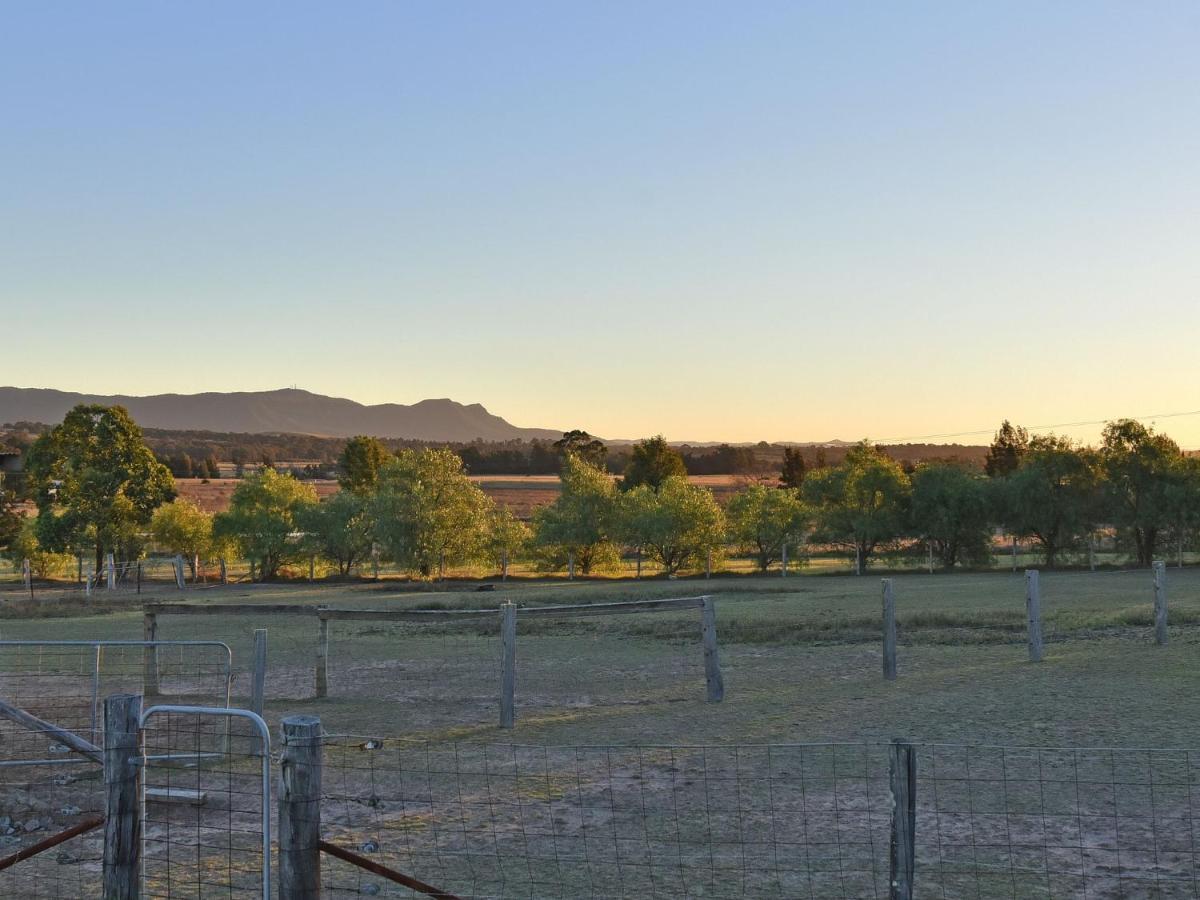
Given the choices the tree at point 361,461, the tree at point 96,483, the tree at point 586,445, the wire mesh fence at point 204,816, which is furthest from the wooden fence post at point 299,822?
the tree at point 586,445

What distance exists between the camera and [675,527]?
60125mm

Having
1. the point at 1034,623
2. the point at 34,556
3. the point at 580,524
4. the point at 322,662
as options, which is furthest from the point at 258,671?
the point at 34,556

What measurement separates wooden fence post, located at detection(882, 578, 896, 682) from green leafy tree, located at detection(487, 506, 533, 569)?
40903 mm

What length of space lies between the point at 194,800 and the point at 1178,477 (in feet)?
175

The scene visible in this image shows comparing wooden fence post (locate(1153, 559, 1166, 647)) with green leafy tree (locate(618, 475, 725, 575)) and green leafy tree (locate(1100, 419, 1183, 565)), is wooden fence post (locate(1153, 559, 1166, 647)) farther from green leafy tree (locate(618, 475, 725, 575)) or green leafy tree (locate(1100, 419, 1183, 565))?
green leafy tree (locate(618, 475, 725, 575))

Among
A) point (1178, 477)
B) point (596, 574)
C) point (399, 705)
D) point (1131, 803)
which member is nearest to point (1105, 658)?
point (1131, 803)

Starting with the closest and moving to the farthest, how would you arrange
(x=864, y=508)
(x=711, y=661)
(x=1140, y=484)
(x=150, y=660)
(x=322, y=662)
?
Result: (x=711, y=661), (x=150, y=660), (x=322, y=662), (x=1140, y=484), (x=864, y=508)

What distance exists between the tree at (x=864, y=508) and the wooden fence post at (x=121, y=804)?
180 feet

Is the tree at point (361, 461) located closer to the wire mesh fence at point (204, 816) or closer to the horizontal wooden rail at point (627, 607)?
the horizontal wooden rail at point (627, 607)

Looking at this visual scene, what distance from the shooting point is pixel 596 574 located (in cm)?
6159

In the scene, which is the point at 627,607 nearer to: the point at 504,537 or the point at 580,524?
the point at 504,537

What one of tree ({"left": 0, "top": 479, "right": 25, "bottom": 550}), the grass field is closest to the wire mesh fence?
the grass field

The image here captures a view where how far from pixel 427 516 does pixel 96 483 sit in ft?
52.3

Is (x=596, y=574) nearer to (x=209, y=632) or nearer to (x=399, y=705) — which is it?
(x=209, y=632)
